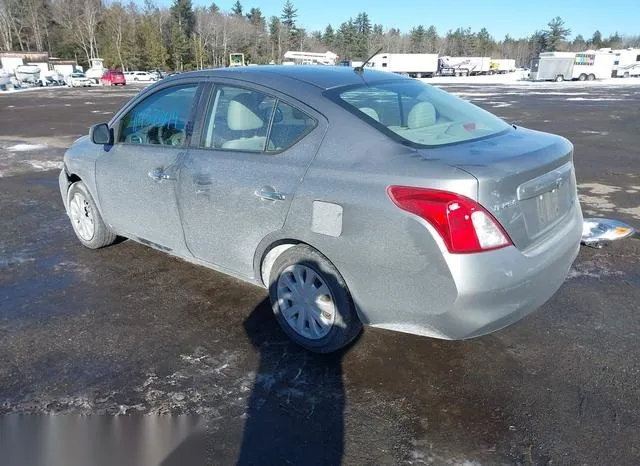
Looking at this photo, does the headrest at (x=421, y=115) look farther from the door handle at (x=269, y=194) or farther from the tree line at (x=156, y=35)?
the tree line at (x=156, y=35)

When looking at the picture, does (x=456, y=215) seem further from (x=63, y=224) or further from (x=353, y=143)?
(x=63, y=224)

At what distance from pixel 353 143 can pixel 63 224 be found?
4.56 m

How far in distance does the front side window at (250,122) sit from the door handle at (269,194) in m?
0.26

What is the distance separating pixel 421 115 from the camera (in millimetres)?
3312

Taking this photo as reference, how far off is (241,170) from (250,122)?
36cm

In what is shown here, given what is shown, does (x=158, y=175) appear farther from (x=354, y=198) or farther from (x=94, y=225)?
(x=354, y=198)

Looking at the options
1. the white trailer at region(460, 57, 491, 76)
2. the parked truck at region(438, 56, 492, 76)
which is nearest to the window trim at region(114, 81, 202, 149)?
the parked truck at region(438, 56, 492, 76)

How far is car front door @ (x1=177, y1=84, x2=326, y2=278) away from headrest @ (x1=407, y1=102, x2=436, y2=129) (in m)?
0.62

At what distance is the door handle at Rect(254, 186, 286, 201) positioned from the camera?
3.01 meters

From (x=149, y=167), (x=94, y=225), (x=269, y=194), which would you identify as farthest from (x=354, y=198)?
(x=94, y=225)

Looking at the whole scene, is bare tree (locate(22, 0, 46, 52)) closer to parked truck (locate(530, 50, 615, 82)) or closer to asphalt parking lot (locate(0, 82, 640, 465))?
parked truck (locate(530, 50, 615, 82))

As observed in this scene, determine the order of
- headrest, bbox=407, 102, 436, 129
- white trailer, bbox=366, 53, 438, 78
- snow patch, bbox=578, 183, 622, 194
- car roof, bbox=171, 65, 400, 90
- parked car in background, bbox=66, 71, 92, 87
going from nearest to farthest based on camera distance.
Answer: headrest, bbox=407, 102, 436, 129 → car roof, bbox=171, 65, 400, 90 → snow patch, bbox=578, 183, 622, 194 → parked car in background, bbox=66, 71, 92, 87 → white trailer, bbox=366, 53, 438, 78

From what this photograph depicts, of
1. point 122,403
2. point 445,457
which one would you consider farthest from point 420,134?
point 122,403

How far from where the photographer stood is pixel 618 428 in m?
2.50
